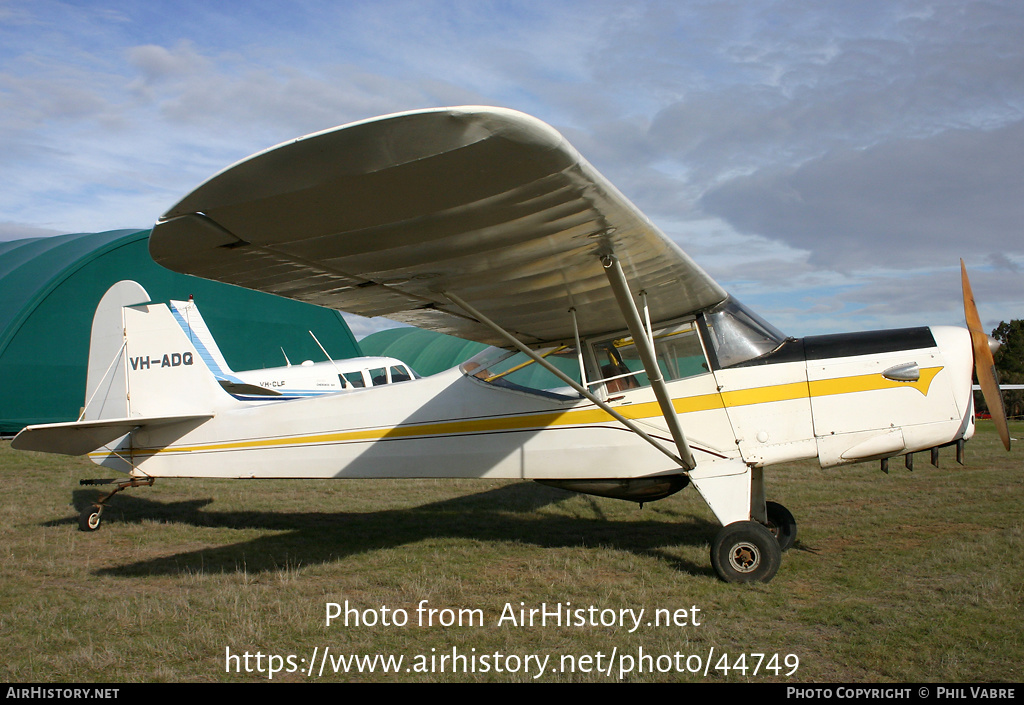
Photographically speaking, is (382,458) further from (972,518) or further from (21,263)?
(21,263)

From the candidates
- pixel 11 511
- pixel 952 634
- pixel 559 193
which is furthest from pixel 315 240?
pixel 11 511

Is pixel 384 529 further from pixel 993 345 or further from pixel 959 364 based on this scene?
pixel 993 345

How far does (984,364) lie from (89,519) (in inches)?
329

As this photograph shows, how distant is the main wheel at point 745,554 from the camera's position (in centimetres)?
443

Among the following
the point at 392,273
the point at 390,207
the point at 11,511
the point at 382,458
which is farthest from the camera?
the point at 11,511

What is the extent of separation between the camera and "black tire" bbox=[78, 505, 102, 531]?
22.4 ft

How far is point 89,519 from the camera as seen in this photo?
6844 millimetres

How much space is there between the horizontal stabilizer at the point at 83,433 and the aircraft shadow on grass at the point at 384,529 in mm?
1031

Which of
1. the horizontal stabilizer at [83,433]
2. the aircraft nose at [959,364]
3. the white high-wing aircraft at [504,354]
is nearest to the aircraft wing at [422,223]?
the white high-wing aircraft at [504,354]

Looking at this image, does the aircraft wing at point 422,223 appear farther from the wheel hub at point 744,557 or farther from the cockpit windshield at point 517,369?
the wheel hub at point 744,557

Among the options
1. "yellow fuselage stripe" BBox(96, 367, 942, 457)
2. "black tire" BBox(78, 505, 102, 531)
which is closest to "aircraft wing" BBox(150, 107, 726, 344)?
"yellow fuselage stripe" BBox(96, 367, 942, 457)

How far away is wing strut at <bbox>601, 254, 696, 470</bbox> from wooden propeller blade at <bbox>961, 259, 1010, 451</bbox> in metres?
2.28

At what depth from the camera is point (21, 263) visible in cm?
2075

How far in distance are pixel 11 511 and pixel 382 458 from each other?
17.2 feet
